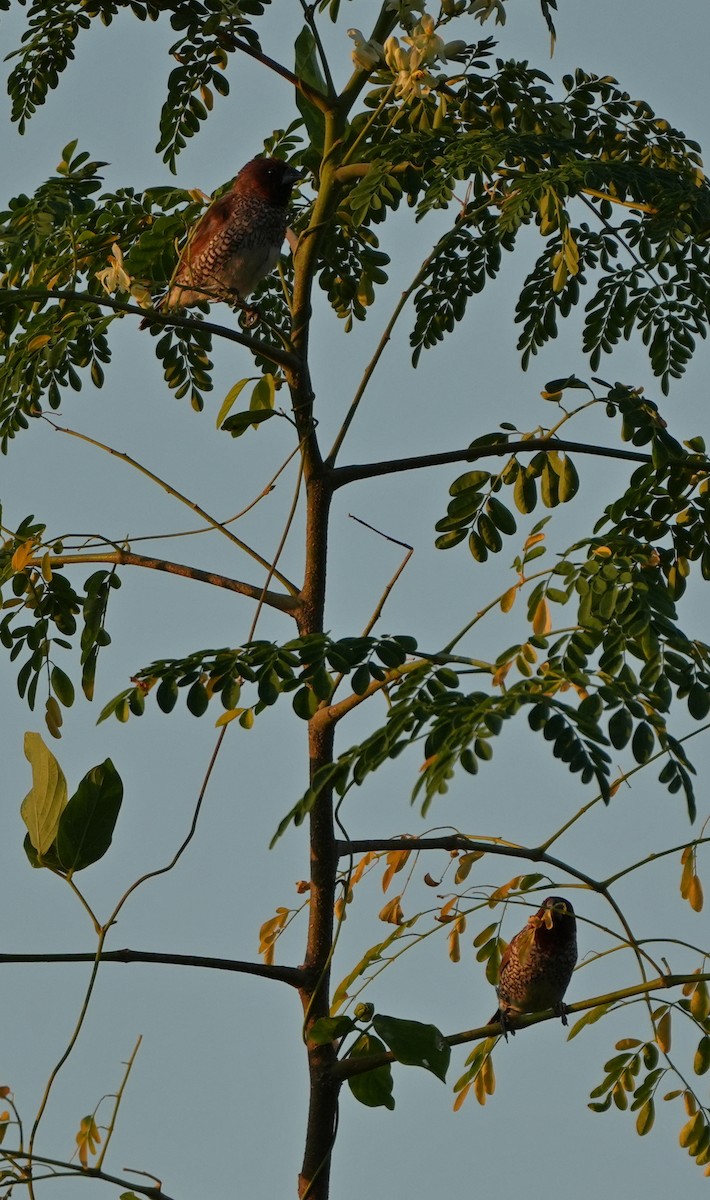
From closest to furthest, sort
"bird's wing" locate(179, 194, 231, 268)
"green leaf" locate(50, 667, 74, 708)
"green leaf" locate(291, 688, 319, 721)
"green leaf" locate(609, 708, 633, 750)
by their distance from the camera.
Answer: "green leaf" locate(609, 708, 633, 750) < "green leaf" locate(291, 688, 319, 721) < "green leaf" locate(50, 667, 74, 708) < "bird's wing" locate(179, 194, 231, 268)

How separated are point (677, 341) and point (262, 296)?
3.51 feet

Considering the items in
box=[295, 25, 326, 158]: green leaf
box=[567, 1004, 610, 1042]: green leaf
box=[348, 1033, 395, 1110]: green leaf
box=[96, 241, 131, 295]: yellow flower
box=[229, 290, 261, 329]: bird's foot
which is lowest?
box=[348, 1033, 395, 1110]: green leaf

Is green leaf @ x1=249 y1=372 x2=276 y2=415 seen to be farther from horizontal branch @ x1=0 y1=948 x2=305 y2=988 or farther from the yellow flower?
horizontal branch @ x1=0 y1=948 x2=305 y2=988

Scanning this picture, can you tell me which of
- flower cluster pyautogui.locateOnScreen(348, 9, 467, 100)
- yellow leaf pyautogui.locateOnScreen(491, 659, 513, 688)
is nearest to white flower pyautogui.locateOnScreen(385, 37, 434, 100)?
flower cluster pyautogui.locateOnScreen(348, 9, 467, 100)

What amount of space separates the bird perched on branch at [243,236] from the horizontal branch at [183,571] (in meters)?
0.69

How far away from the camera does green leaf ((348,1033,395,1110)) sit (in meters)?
2.25

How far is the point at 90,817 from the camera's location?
2.24 meters

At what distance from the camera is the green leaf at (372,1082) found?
2.25 metres

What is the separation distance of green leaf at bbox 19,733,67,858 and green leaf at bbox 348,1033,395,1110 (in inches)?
22.6

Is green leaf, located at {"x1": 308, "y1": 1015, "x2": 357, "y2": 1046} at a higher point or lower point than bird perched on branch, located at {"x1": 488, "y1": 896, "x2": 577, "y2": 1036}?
lower

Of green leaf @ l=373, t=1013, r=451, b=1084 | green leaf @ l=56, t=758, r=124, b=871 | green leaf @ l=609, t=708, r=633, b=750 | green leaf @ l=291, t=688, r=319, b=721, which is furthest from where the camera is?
green leaf @ l=56, t=758, r=124, b=871

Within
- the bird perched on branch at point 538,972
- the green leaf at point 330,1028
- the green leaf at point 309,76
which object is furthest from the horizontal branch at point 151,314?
the bird perched on branch at point 538,972

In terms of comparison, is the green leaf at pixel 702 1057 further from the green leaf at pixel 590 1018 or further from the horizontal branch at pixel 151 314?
the horizontal branch at pixel 151 314

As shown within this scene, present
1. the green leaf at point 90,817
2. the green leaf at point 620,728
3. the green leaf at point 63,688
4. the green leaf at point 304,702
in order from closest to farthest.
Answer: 1. the green leaf at point 620,728
2. the green leaf at point 304,702
3. the green leaf at point 90,817
4. the green leaf at point 63,688
